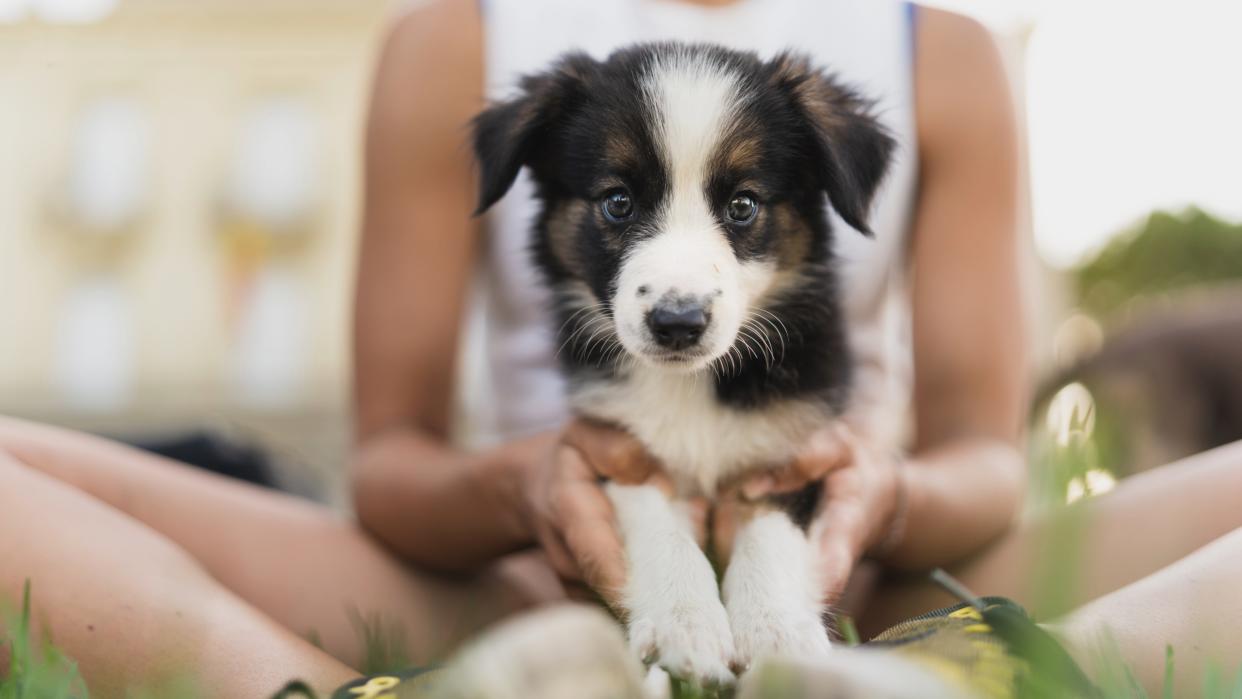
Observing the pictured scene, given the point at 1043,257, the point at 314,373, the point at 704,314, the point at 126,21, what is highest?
the point at 126,21

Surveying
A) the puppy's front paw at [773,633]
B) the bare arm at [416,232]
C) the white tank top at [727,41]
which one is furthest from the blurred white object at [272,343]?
the puppy's front paw at [773,633]

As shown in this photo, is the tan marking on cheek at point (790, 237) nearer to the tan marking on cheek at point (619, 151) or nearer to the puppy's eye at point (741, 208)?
the puppy's eye at point (741, 208)

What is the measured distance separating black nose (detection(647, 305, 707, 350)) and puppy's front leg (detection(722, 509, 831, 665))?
0.34 meters

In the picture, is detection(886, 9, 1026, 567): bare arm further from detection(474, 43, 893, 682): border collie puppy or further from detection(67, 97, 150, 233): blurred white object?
detection(67, 97, 150, 233): blurred white object

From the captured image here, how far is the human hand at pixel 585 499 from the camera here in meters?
1.80

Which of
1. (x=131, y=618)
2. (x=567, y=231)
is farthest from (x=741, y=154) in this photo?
(x=131, y=618)

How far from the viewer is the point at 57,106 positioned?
14.5 metres

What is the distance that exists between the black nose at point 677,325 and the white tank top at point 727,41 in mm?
725

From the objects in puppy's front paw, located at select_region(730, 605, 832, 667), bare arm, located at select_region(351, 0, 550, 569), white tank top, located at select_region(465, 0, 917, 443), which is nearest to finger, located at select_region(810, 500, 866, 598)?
puppy's front paw, located at select_region(730, 605, 832, 667)

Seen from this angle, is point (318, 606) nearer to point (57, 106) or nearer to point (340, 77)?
point (340, 77)

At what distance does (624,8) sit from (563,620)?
70.2 inches

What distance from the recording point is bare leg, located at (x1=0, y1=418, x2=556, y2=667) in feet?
7.04

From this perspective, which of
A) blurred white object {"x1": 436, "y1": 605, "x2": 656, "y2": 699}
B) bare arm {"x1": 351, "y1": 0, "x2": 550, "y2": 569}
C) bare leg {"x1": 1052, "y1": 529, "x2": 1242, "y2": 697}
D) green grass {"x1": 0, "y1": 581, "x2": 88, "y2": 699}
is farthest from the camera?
bare arm {"x1": 351, "y1": 0, "x2": 550, "y2": 569}

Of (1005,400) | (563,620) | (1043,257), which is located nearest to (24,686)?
(563,620)
